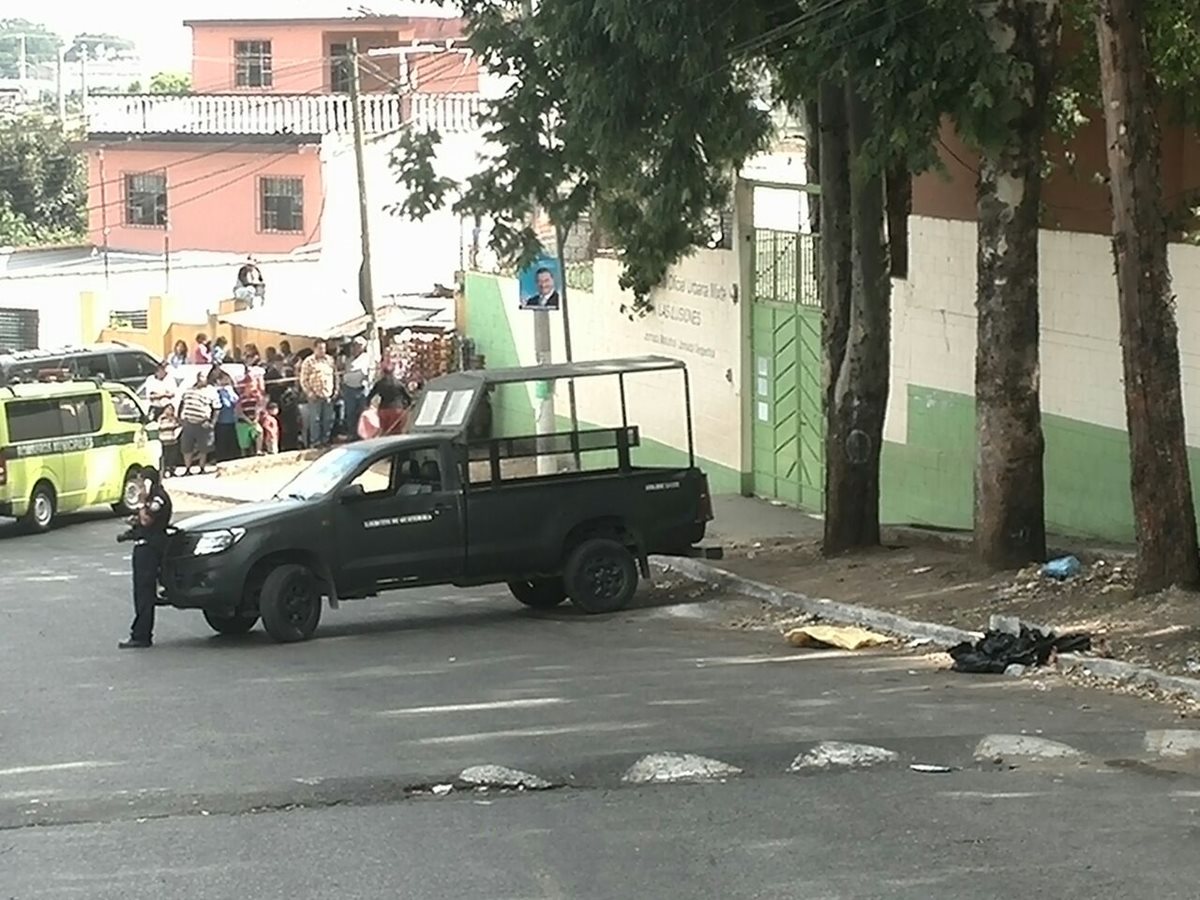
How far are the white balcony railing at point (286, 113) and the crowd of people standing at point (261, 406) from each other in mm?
12708

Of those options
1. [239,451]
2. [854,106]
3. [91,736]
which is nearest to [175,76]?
[239,451]

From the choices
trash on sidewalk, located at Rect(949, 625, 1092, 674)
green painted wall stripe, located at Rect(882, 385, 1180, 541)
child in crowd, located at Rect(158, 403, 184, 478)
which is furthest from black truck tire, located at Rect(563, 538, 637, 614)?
child in crowd, located at Rect(158, 403, 184, 478)

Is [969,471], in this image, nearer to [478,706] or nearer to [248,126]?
[478,706]

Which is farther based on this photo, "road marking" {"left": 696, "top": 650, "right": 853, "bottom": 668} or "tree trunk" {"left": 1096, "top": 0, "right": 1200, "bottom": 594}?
"road marking" {"left": 696, "top": 650, "right": 853, "bottom": 668}

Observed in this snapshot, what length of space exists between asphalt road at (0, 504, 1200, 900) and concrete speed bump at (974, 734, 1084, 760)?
95 millimetres

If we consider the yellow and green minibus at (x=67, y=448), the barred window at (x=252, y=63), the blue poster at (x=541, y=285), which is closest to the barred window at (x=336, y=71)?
the barred window at (x=252, y=63)

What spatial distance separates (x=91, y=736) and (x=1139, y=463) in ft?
24.9

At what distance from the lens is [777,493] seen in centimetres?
2675

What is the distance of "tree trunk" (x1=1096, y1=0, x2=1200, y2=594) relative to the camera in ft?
48.7

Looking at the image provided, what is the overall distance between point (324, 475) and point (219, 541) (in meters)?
1.20

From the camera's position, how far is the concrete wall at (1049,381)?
19594mm

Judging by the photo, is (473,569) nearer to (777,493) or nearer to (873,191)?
→ (873,191)

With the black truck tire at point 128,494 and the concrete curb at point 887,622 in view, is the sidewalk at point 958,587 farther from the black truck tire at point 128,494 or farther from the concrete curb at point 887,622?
the black truck tire at point 128,494

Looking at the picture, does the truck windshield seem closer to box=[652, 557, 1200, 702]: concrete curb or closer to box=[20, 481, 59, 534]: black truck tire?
box=[652, 557, 1200, 702]: concrete curb
